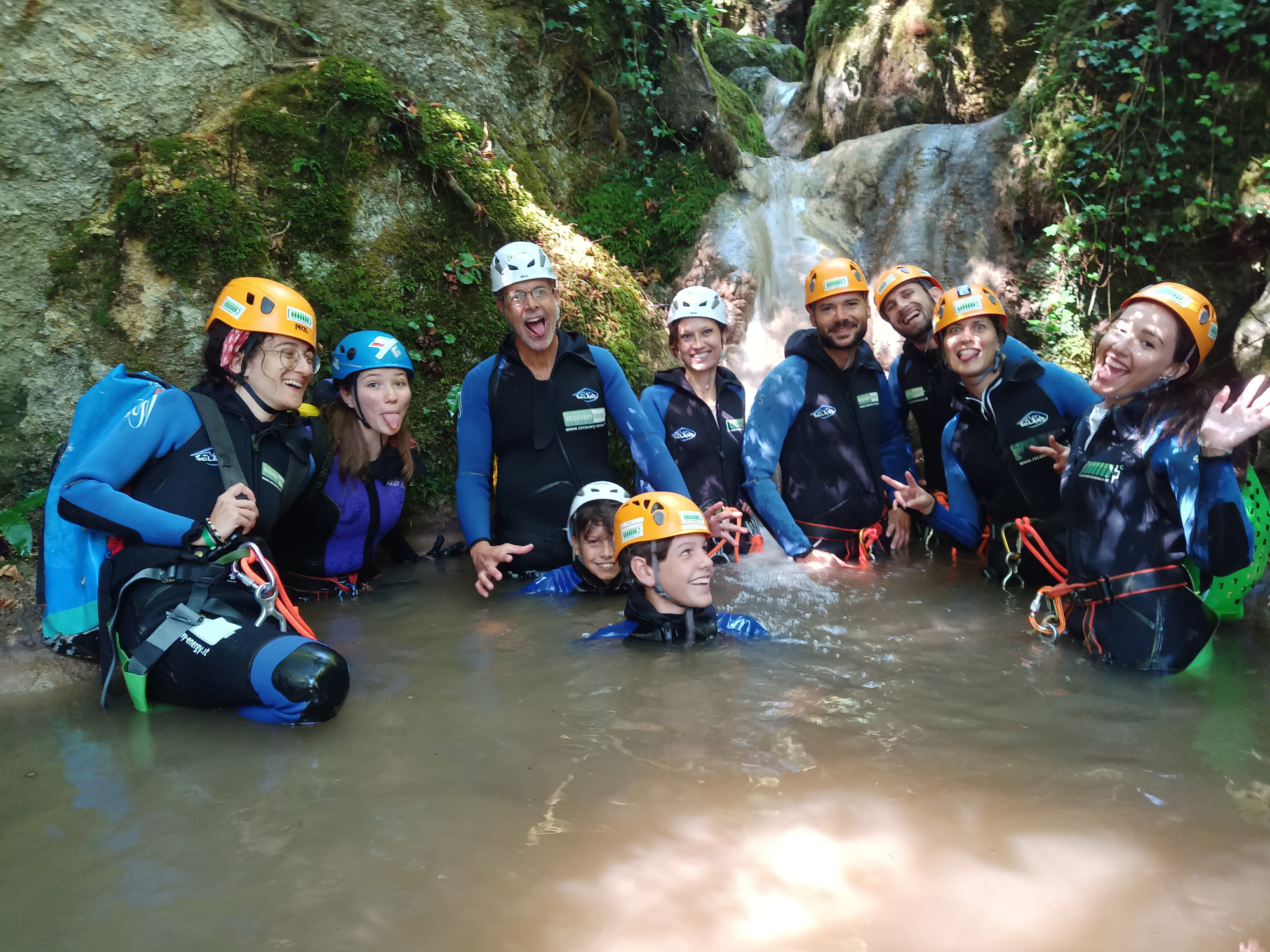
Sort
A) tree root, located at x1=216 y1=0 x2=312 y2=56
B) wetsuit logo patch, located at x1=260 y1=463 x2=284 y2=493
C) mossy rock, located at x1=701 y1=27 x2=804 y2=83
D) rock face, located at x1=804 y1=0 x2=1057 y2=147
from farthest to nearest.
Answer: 1. mossy rock, located at x1=701 y1=27 x2=804 y2=83
2. rock face, located at x1=804 y1=0 x2=1057 y2=147
3. tree root, located at x1=216 y1=0 x2=312 y2=56
4. wetsuit logo patch, located at x1=260 y1=463 x2=284 y2=493

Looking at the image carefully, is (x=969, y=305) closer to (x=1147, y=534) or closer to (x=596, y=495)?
(x=1147, y=534)

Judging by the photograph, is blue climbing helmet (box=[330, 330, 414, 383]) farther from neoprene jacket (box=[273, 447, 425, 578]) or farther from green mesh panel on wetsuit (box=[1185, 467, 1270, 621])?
green mesh panel on wetsuit (box=[1185, 467, 1270, 621])

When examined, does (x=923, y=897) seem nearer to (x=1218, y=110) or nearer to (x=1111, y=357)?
(x=1111, y=357)

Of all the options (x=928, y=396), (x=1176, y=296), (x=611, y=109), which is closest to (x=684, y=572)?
(x=1176, y=296)

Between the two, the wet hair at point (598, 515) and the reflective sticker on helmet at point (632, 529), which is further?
the wet hair at point (598, 515)

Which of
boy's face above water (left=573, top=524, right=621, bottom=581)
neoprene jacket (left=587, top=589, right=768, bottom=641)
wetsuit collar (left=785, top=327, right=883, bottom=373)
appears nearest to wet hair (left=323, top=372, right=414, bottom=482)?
boy's face above water (left=573, top=524, right=621, bottom=581)

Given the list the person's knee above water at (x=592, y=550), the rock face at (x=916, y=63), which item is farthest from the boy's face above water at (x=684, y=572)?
the rock face at (x=916, y=63)

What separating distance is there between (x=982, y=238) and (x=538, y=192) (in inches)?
186

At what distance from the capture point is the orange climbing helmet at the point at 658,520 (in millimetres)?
4609

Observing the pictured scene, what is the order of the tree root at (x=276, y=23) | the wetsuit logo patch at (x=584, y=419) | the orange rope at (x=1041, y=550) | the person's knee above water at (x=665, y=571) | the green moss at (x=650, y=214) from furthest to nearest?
1. the green moss at (x=650, y=214)
2. the tree root at (x=276, y=23)
3. the wetsuit logo patch at (x=584, y=419)
4. the orange rope at (x=1041, y=550)
5. the person's knee above water at (x=665, y=571)

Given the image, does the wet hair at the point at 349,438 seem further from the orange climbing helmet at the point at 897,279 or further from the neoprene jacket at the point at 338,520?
the orange climbing helmet at the point at 897,279

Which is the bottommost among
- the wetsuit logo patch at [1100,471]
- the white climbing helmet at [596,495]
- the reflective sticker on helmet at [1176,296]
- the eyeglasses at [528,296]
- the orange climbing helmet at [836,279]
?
the white climbing helmet at [596,495]

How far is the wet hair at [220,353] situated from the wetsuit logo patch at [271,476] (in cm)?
48

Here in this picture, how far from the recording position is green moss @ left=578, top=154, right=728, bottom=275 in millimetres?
9438
